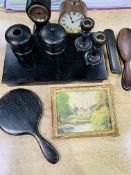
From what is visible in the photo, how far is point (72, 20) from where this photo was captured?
0.82 meters

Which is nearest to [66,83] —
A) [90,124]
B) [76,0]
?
[90,124]

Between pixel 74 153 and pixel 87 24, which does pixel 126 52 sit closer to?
pixel 87 24

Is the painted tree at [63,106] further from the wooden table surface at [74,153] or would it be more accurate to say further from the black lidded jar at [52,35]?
the black lidded jar at [52,35]


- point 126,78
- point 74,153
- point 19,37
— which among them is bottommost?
point 74,153

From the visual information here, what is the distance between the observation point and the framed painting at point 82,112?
0.71 m

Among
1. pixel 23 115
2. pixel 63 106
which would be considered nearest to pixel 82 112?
pixel 63 106

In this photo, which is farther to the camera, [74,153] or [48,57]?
[48,57]

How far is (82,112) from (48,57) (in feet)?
0.68

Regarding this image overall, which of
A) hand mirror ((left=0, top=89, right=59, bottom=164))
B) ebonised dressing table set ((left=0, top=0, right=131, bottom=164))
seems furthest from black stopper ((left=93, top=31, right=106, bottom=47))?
hand mirror ((left=0, top=89, right=59, bottom=164))

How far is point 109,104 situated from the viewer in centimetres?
74

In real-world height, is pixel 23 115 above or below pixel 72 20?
below

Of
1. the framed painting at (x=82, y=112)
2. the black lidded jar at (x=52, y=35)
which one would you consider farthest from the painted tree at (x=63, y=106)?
the black lidded jar at (x=52, y=35)

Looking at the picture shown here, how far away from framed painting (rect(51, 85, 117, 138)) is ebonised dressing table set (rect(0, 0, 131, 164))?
41mm

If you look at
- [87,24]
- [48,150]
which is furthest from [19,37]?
[48,150]
